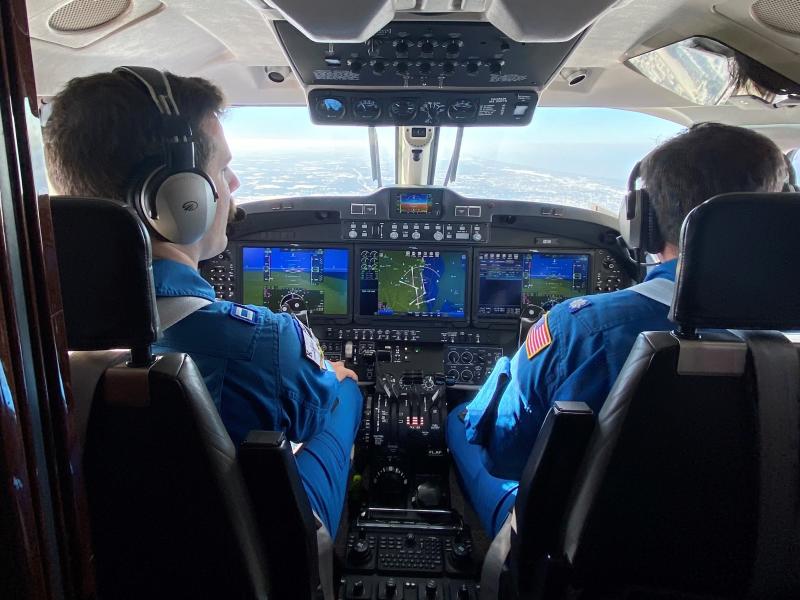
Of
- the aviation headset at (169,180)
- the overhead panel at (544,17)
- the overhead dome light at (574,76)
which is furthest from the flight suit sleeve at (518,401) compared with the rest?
the overhead dome light at (574,76)

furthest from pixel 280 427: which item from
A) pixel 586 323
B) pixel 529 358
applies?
pixel 586 323

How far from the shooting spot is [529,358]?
1.25 metres

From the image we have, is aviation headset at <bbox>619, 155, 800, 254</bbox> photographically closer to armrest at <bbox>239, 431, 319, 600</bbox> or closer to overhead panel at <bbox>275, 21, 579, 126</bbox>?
overhead panel at <bbox>275, 21, 579, 126</bbox>

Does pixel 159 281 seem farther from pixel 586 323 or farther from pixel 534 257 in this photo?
pixel 534 257

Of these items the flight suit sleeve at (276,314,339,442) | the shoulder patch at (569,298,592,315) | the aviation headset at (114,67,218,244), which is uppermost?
the aviation headset at (114,67,218,244)

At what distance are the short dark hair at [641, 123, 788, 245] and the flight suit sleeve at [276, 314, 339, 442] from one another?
2.84ft

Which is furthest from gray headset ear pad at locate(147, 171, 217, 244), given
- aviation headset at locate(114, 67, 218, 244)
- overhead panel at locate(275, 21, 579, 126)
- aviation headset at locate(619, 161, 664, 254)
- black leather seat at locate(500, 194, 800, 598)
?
aviation headset at locate(619, 161, 664, 254)

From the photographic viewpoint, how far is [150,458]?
896mm

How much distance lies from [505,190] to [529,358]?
1.62 m

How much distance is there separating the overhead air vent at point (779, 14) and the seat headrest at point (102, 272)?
1.70 m

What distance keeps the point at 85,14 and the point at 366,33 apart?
0.86 m

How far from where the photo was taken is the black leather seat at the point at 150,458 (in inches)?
30.5

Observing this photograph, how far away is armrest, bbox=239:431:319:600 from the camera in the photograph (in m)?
0.98

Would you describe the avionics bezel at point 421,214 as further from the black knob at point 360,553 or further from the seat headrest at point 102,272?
the seat headrest at point 102,272
